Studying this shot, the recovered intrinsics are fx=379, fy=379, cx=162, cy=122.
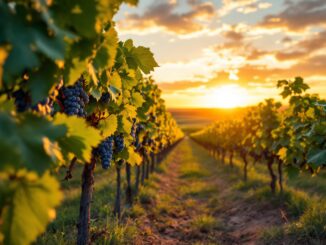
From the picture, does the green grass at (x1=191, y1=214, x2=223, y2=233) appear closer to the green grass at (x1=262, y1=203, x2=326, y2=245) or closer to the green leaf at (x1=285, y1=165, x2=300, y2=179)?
the green grass at (x1=262, y1=203, x2=326, y2=245)

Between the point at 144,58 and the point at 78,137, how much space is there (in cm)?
215

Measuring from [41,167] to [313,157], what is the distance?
5549mm

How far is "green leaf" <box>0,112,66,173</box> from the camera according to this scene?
172cm

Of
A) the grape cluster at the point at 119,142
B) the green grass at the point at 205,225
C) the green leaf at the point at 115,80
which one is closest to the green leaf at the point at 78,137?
the green leaf at the point at 115,80

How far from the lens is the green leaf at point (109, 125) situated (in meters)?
4.43

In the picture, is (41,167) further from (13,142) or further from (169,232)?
(169,232)

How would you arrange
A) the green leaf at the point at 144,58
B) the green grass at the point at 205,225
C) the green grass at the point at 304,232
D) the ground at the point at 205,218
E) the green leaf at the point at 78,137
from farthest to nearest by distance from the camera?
1. the green grass at the point at 205,225
2. the ground at the point at 205,218
3. the green grass at the point at 304,232
4. the green leaf at the point at 144,58
5. the green leaf at the point at 78,137

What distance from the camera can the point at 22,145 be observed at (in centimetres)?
178

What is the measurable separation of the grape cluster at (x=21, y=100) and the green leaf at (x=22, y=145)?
1.82 ft

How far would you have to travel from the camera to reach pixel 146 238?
8.55 meters

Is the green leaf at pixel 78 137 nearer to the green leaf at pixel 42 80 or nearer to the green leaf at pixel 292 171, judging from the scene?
the green leaf at pixel 42 80

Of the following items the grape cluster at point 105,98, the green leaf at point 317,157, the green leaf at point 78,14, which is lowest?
the green leaf at point 317,157

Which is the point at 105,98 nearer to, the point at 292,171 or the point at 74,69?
the point at 74,69

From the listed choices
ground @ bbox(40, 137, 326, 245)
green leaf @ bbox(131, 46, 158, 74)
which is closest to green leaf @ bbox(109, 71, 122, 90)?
green leaf @ bbox(131, 46, 158, 74)
